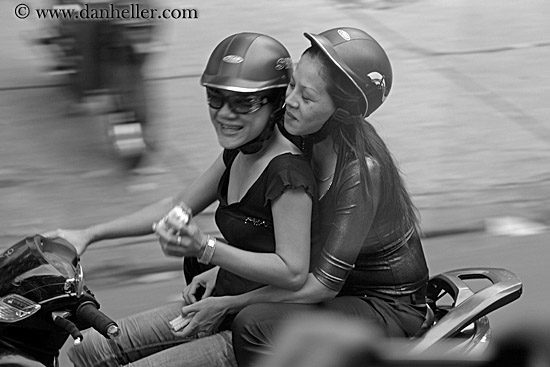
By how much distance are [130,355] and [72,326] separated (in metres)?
0.53

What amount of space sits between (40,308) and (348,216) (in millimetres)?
811

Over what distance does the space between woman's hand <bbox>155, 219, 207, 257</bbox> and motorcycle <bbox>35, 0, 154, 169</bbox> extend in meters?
3.51

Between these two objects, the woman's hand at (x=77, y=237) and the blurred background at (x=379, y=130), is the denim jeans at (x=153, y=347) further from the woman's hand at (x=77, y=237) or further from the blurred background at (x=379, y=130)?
the blurred background at (x=379, y=130)

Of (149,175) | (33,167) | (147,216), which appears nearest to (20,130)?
(33,167)

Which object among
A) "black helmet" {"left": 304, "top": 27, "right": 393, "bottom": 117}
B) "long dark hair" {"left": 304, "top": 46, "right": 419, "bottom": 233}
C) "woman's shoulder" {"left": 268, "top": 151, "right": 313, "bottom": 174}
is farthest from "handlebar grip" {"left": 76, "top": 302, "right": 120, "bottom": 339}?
"black helmet" {"left": 304, "top": 27, "right": 393, "bottom": 117}

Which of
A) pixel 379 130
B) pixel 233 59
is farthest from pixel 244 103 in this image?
pixel 379 130

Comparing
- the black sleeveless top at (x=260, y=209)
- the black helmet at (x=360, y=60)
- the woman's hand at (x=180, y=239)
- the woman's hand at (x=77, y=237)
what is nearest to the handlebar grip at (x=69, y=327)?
the woman's hand at (x=180, y=239)

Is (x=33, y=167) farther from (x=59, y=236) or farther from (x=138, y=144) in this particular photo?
(x=59, y=236)

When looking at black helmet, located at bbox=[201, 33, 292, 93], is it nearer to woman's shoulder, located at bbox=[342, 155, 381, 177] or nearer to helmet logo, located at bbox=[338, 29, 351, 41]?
helmet logo, located at bbox=[338, 29, 351, 41]

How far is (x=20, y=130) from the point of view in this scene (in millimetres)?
6273

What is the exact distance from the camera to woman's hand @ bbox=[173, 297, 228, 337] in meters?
2.77

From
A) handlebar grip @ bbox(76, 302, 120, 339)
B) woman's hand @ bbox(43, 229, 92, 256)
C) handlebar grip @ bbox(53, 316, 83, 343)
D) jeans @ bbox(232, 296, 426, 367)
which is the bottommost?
jeans @ bbox(232, 296, 426, 367)

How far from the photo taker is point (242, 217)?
2.79 meters

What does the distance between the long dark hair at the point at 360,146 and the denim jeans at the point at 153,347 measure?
1.81 ft
